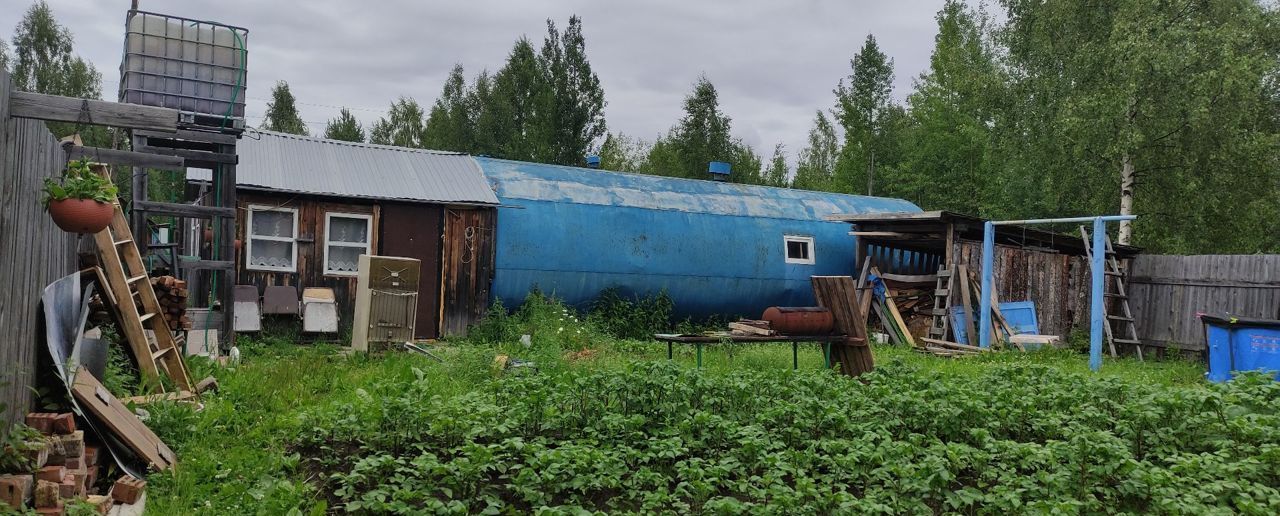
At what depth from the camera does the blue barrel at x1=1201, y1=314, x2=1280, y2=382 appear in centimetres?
1124

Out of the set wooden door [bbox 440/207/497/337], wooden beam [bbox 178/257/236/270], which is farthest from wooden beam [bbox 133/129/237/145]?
wooden door [bbox 440/207/497/337]

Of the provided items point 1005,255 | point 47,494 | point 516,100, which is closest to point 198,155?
point 47,494

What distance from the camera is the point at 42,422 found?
5242mm

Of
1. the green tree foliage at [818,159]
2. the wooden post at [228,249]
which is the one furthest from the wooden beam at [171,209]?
the green tree foliage at [818,159]

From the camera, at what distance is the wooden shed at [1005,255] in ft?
53.9

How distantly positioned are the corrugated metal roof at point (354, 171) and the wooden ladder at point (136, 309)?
5.39m

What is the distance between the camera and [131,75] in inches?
435

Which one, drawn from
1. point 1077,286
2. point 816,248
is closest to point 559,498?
point 816,248

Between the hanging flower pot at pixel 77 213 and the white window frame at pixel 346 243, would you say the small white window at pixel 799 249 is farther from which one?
the hanging flower pot at pixel 77 213

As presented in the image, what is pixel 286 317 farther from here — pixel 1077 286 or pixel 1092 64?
pixel 1092 64

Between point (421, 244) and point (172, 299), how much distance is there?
243 inches

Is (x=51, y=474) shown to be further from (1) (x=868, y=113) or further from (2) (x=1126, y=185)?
(1) (x=868, y=113)

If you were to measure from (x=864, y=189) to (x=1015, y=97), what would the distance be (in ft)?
46.4

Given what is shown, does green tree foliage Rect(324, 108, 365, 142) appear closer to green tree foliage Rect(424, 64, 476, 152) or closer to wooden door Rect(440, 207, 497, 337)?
green tree foliage Rect(424, 64, 476, 152)
